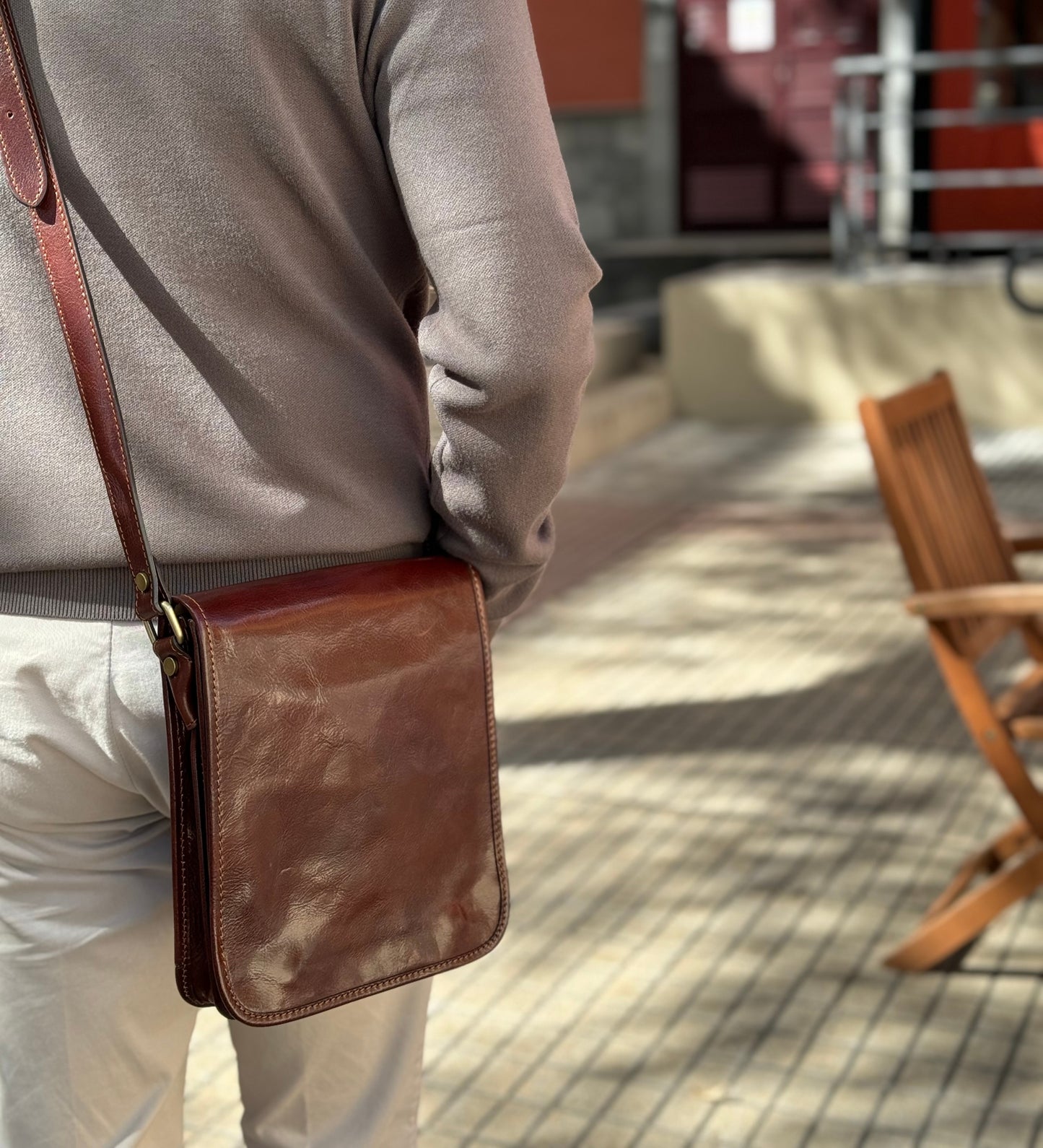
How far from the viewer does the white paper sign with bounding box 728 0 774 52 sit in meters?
12.3

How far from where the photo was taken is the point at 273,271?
124cm

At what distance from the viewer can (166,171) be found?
1.20 metres

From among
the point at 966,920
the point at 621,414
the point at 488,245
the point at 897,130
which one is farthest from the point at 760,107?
the point at 488,245

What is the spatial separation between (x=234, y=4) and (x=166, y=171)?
5.2 inches

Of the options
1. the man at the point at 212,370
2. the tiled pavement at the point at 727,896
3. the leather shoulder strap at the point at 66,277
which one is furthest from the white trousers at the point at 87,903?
the tiled pavement at the point at 727,896

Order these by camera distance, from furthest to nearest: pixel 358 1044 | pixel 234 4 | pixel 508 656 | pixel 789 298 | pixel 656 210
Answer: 1. pixel 656 210
2. pixel 789 298
3. pixel 508 656
4. pixel 358 1044
5. pixel 234 4

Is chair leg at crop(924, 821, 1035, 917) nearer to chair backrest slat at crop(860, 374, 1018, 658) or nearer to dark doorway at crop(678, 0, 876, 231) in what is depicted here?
chair backrest slat at crop(860, 374, 1018, 658)

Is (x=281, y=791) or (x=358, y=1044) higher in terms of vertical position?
(x=281, y=791)

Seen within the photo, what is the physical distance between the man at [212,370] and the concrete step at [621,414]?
6653 millimetres

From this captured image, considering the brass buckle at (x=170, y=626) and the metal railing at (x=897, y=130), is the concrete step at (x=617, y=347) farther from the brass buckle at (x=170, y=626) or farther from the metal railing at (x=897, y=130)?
the brass buckle at (x=170, y=626)

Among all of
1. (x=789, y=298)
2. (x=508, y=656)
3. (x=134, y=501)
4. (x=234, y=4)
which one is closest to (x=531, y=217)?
(x=234, y=4)

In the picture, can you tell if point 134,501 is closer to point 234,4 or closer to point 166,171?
point 166,171

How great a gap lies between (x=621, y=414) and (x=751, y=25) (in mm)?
5005

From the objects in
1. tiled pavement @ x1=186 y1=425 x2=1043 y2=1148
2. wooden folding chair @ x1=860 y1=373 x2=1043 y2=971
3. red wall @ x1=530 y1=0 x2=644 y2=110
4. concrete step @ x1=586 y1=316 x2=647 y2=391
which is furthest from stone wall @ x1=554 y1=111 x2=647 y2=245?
wooden folding chair @ x1=860 y1=373 x2=1043 y2=971
